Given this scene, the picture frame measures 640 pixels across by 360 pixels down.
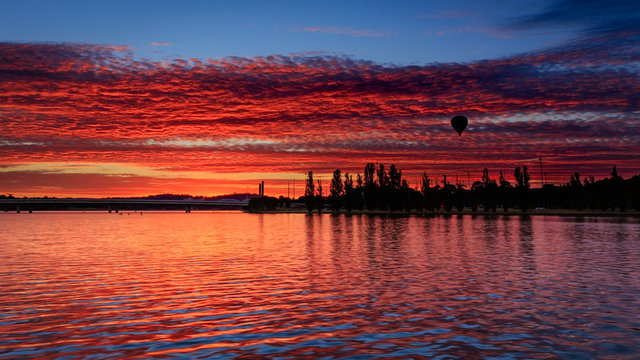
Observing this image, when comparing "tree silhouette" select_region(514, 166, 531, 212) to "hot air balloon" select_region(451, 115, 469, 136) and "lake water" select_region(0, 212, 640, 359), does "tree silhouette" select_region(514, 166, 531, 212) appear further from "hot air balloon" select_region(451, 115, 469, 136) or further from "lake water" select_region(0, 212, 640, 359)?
"lake water" select_region(0, 212, 640, 359)

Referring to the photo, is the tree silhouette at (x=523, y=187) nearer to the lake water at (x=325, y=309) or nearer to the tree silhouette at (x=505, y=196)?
the tree silhouette at (x=505, y=196)

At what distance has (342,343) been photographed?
13.6 m

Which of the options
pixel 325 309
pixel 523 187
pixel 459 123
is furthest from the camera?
pixel 523 187

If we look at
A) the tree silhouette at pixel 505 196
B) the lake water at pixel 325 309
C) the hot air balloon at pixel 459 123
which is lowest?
the lake water at pixel 325 309

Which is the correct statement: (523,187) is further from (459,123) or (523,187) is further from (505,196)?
(459,123)

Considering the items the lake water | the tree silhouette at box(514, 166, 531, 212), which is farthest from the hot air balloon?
the tree silhouette at box(514, 166, 531, 212)

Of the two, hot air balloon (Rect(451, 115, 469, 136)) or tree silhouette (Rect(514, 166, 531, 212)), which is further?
tree silhouette (Rect(514, 166, 531, 212))

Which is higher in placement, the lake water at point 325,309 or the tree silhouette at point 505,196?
the tree silhouette at point 505,196

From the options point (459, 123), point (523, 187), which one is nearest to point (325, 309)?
point (459, 123)

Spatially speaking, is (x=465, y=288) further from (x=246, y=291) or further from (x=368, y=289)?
(x=246, y=291)

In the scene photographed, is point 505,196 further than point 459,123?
Yes

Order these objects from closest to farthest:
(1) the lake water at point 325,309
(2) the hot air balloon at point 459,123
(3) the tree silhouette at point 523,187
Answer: (1) the lake water at point 325,309
(2) the hot air balloon at point 459,123
(3) the tree silhouette at point 523,187

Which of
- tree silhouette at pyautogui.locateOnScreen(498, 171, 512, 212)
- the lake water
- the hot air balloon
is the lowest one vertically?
the lake water

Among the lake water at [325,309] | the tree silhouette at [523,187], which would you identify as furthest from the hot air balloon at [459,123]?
the tree silhouette at [523,187]
